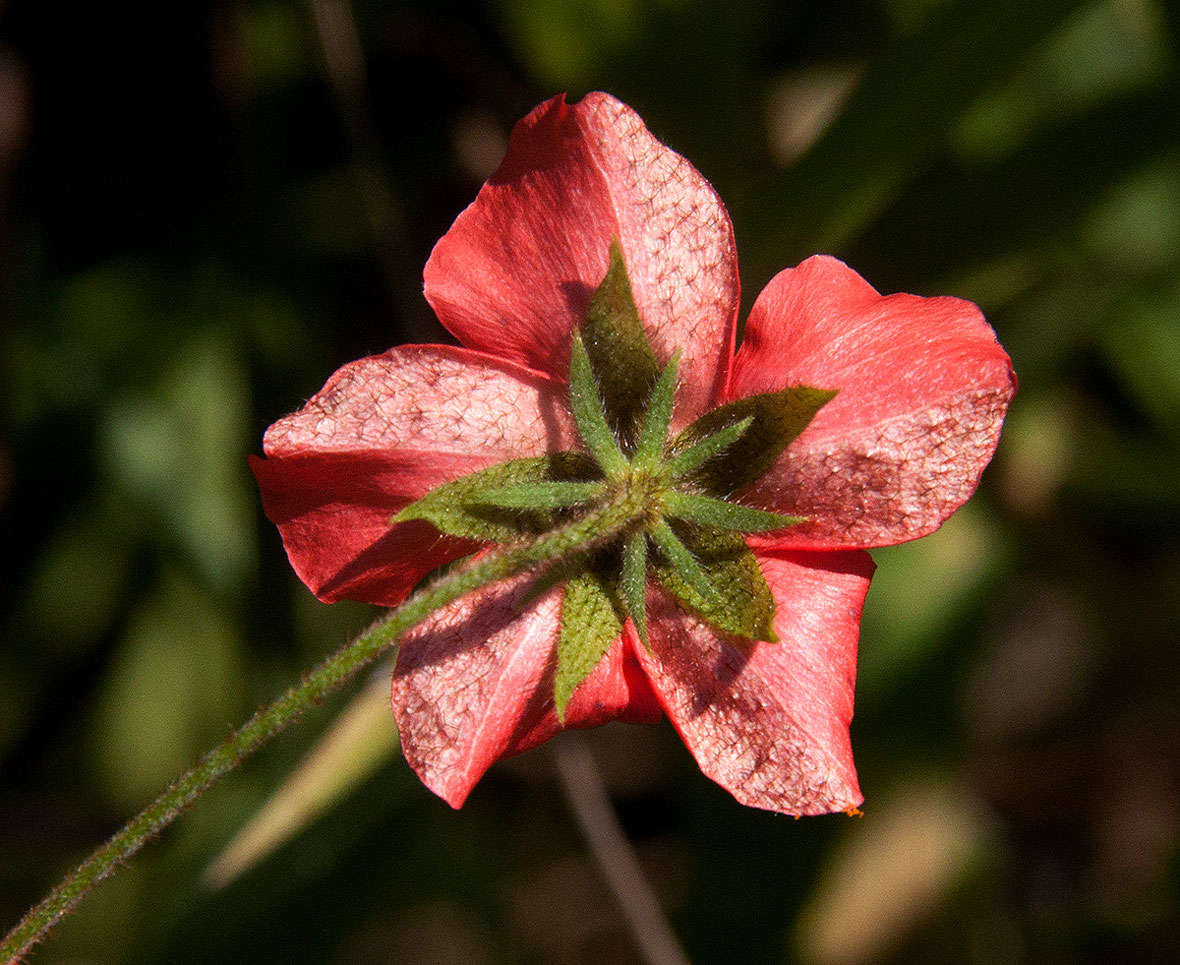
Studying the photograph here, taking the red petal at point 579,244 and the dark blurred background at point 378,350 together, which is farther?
the dark blurred background at point 378,350

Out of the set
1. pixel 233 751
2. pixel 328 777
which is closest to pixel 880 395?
pixel 233 751

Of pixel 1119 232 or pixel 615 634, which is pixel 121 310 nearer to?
pixel 615 634

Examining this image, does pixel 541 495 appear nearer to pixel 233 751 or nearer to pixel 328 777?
pixel 233 751

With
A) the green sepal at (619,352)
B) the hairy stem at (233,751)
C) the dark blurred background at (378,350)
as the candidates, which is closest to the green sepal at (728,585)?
the green sepal at (619,352)

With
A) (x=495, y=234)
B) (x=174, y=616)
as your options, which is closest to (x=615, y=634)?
(x=495, y=234)

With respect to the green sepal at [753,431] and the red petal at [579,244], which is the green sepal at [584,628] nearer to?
the green sepal at [753,431]

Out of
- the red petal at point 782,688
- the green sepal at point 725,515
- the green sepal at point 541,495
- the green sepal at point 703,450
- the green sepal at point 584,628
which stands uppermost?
the green sepal at point 541,495
